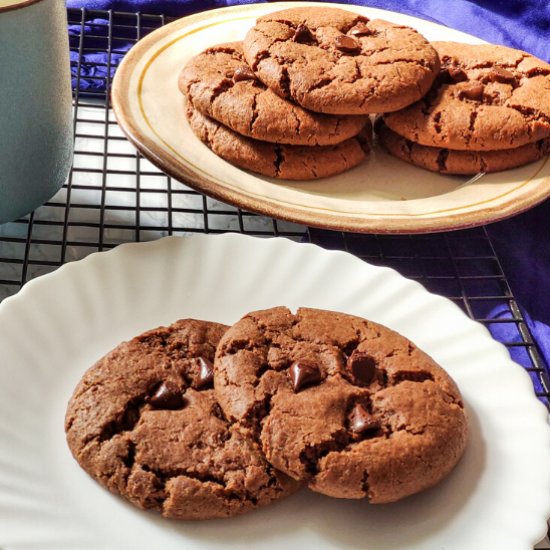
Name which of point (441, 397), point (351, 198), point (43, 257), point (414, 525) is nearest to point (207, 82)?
point (351, 198)

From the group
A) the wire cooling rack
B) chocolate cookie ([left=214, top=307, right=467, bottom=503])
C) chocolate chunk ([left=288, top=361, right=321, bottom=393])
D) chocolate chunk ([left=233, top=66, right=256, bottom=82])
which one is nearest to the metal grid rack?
the wire cooling rack

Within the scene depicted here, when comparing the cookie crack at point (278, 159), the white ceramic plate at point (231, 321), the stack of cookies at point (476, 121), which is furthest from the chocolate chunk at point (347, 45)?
the white ceramic plate at point (231, 321)

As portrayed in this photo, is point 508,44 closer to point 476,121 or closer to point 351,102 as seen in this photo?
point 476,121

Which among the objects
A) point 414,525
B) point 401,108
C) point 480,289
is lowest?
point 480,289

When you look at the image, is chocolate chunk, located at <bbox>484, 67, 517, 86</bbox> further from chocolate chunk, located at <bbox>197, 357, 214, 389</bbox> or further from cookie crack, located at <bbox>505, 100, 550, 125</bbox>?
chocolate chunk, located at <bbox>197, 357, 214, 389</bbox>

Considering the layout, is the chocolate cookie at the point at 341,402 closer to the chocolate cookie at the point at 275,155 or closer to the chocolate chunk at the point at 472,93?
the chocolate cookie at the point at 275,155

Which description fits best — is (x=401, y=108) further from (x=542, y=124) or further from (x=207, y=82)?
(x=207, y=82)

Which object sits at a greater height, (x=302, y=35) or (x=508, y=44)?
(x=302, y=35)

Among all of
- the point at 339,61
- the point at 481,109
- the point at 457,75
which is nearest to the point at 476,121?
the point at 481,109

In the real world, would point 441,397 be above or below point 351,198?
above
